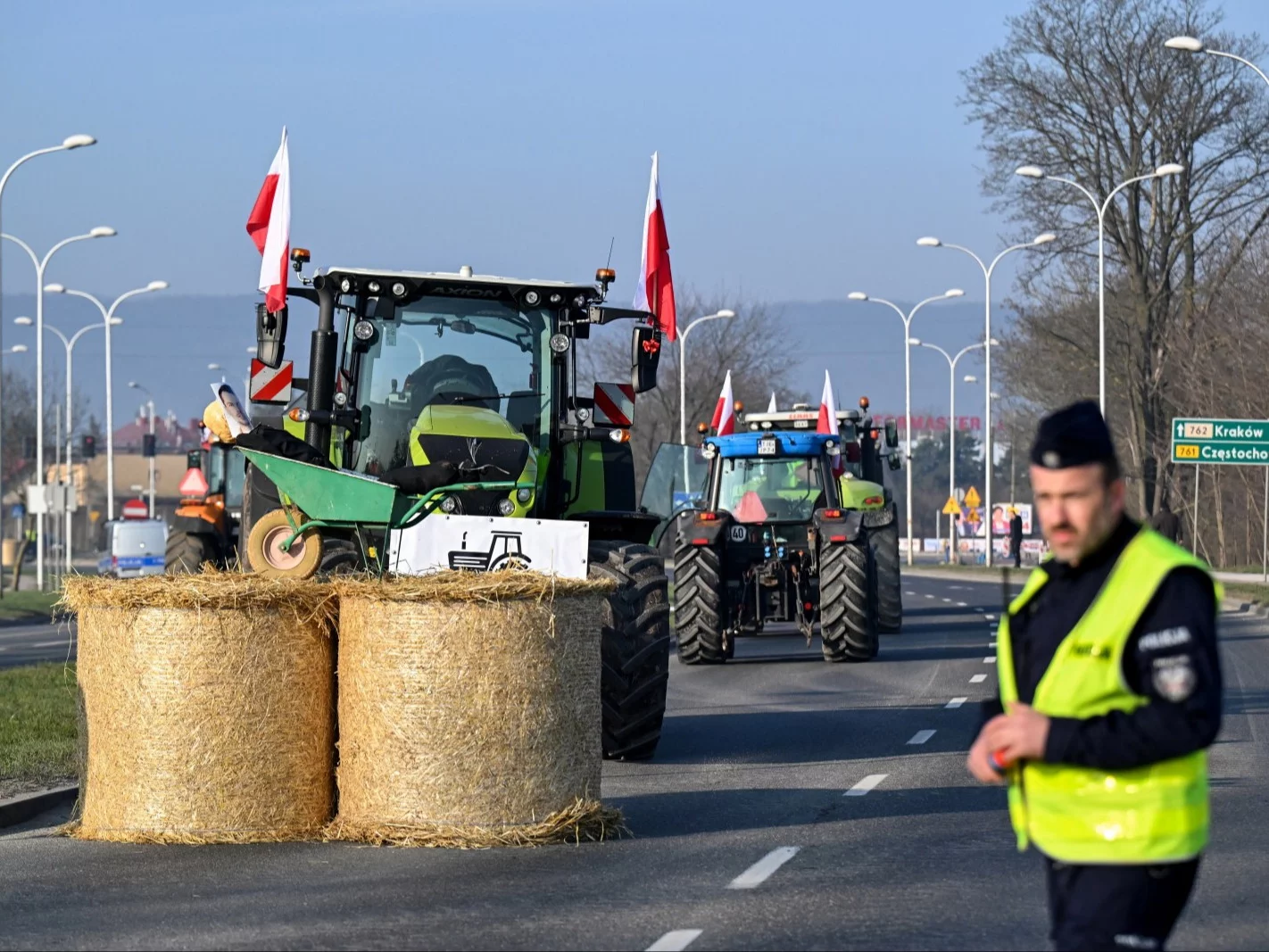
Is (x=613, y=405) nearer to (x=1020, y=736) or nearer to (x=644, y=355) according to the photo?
(x=644, y=355)

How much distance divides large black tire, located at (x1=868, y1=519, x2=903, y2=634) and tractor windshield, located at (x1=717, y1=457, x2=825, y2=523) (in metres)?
2.77

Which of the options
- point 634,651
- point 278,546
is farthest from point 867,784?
point 278,546

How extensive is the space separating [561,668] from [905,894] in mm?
2058

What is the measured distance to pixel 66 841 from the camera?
32.4ft

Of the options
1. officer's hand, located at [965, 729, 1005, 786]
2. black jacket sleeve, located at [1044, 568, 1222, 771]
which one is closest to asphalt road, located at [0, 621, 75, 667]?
officer's hand, located at [965, 729, 1005, 786]

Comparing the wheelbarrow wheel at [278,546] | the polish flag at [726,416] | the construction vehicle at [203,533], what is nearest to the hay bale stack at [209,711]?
the wheelbarrow wheel at [278,546]

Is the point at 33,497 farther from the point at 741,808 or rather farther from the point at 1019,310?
the point at 741,808

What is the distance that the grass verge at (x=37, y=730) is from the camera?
11.9m

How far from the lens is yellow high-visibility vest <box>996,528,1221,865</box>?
13.9 ft

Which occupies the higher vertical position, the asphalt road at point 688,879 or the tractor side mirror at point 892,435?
the tractor side mirror at point 892,435

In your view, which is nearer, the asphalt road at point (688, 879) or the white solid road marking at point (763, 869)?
the asphalt road at point (688, 879)

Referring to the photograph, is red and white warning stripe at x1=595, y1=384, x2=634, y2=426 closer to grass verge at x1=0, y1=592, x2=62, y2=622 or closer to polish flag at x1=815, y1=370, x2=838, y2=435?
polish flag at x1=815, y1=370, x2=838, y2=435

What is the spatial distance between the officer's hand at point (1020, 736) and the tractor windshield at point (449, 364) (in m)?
9.29

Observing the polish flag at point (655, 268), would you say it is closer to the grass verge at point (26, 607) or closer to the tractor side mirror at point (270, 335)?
the tractor side mirror at point (270, 335)
